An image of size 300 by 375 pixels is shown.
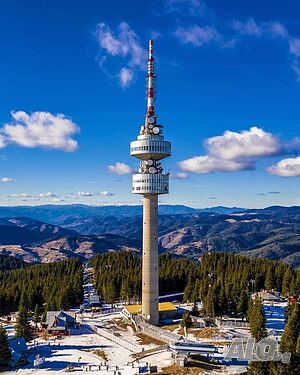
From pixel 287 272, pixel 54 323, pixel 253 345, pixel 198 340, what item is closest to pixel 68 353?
pixel 54 323

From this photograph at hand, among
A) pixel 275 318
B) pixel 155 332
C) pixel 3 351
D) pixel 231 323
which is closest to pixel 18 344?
pixel 3 351

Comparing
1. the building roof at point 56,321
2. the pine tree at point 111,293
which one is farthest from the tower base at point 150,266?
the pine tree at point 111,293

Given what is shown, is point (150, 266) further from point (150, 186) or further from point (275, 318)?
point (275, 318)

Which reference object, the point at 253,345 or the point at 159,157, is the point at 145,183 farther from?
the point at 253,345

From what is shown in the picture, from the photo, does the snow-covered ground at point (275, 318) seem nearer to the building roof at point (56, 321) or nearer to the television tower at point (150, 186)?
the television tower at point (150, 186)

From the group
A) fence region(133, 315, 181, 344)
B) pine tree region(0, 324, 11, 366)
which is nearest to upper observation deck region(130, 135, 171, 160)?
fence region(133, 315, 181, 344)

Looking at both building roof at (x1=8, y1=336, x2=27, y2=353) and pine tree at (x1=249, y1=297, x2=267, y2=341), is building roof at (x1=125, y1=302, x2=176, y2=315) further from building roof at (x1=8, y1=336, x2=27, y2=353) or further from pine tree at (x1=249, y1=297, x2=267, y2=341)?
pine tree at (x1=249, y1=297, x2=267, y2=341)
